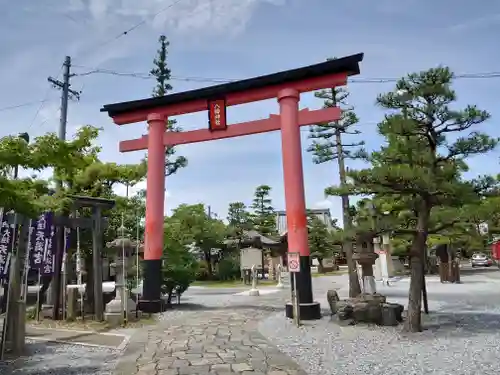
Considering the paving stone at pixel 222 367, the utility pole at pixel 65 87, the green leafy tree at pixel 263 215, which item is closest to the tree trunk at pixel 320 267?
the green leafy tree at pixel 263 215

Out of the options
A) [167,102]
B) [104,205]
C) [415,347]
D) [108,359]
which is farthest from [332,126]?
[108,359]

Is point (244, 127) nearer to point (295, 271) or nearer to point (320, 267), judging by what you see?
point (295, 271)

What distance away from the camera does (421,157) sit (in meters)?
8.27

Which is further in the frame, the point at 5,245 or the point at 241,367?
the point at 5,245

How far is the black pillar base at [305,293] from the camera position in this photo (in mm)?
10008

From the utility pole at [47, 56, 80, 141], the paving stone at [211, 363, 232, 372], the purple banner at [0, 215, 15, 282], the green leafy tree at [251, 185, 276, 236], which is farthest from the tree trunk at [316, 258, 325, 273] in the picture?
the paving stone at [211, 363, 232, 372]

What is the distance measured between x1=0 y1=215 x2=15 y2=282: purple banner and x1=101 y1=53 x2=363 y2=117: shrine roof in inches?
236

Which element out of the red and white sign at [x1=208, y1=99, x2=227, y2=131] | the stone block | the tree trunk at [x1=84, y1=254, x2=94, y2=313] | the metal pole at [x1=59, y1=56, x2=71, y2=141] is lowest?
the stone block

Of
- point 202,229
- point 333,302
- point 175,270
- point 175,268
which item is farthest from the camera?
point 202,229

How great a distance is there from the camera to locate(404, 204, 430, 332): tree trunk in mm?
8055

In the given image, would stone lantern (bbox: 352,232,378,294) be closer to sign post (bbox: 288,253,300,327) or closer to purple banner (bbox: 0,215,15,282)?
sign post (bbox: 288,253,300,327)

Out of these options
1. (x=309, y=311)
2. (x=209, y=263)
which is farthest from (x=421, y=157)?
(x=209, y=263)

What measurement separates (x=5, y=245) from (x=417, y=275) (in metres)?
8.17

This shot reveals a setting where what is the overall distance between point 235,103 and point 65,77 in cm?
894
